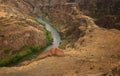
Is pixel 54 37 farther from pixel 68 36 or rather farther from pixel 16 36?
pixel 16 36

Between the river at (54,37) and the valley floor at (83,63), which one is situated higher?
the valley floor at (83,63)

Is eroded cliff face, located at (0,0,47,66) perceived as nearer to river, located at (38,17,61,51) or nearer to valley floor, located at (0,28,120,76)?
river, located at (38,17,61,51)

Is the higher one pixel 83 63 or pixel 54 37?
pixel 83 63

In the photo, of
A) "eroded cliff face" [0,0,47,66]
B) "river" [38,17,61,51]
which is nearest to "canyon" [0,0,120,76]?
"eroded cliff face" [0,0,47,66]

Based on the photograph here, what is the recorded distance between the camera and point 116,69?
149ft

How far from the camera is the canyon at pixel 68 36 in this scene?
52.8m

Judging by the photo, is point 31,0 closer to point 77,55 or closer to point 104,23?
point 104,23

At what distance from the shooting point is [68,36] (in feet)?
285

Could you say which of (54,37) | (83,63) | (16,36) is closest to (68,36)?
(54,37)

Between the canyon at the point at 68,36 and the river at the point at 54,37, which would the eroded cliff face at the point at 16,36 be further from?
→ the river at the point at 54,37

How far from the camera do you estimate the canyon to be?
173ft

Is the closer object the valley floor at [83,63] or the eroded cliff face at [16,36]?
the valley floor at [83,63]

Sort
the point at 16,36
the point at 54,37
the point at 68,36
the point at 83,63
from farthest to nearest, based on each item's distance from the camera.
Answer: the point at 54,37, the point at 68,36, the point at 16,36, the point at 83,63

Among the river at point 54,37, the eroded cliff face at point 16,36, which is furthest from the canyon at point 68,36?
the river at point 54,37
